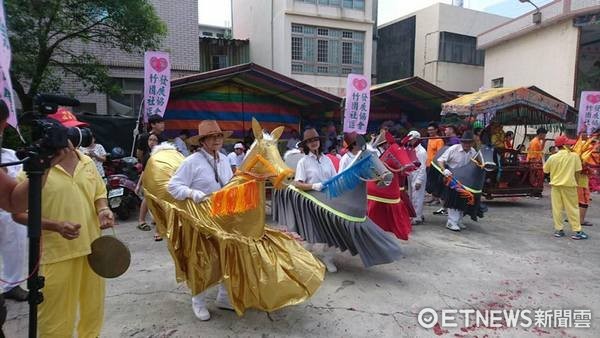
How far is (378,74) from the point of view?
65.8 ft

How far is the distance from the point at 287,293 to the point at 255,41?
15898 mm

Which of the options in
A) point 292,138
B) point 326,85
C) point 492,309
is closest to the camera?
point 492,309

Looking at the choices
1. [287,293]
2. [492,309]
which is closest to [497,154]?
[492,309]

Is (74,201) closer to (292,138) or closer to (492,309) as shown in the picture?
(492,309)

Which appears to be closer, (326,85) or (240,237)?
(240,237)

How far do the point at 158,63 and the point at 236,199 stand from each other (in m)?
5.55

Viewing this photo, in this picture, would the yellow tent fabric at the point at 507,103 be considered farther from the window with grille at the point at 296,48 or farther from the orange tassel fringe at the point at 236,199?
the window with grille at the point at 296,48

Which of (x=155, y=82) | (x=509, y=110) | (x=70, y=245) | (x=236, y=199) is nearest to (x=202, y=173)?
(x=236, y=199)

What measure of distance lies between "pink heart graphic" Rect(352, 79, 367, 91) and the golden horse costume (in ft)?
18.2

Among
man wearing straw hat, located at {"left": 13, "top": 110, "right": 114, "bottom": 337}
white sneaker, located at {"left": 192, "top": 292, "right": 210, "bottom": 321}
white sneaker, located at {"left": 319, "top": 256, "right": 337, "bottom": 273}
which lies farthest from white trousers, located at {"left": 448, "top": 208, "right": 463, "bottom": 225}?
man wearing straw hat, located at {"left": 13, "top": 110, "right": 114, "bottom": 337}

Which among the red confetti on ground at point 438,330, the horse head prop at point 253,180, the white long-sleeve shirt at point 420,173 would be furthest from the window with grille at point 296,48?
the red confetti on ground at point 438,330

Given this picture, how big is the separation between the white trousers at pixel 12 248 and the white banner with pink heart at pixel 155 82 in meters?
4.42

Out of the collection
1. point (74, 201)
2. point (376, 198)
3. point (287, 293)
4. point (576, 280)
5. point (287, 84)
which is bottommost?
point (576, 280)

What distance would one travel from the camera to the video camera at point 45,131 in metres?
1.64
